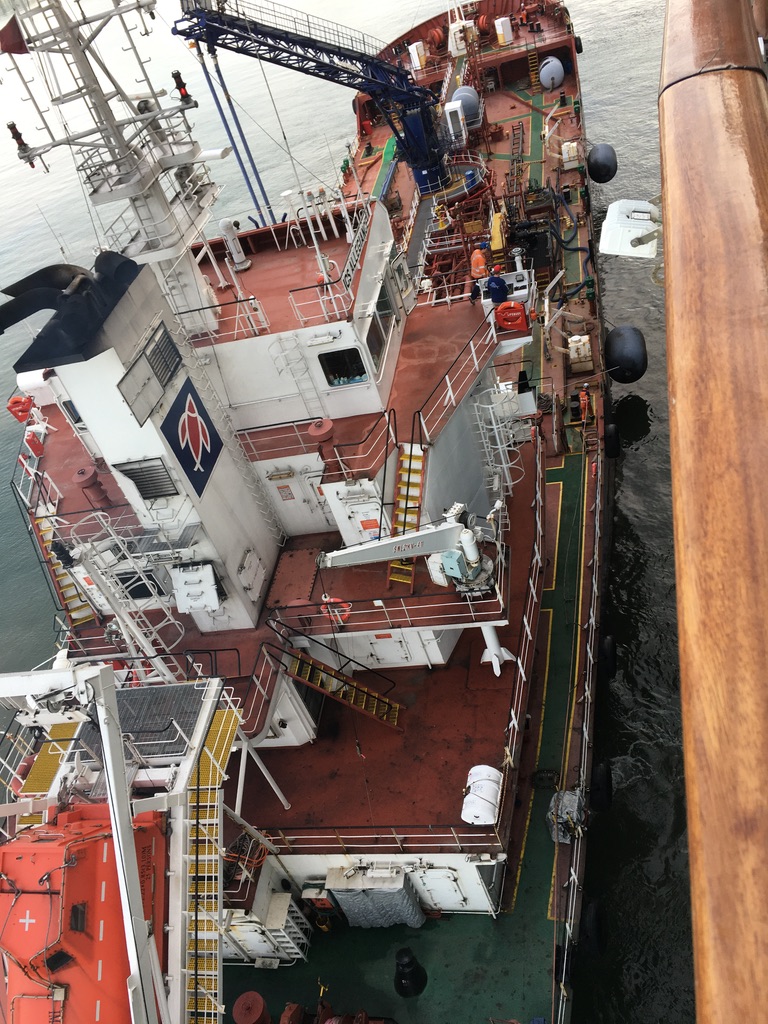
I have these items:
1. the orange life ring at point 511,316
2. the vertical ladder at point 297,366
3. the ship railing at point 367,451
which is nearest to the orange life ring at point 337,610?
the ship railing at point 367,451

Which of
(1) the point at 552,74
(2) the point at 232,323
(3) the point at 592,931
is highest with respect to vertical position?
(2) the point at 232,323

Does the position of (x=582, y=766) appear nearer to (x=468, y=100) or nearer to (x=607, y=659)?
(x=607, y=659)

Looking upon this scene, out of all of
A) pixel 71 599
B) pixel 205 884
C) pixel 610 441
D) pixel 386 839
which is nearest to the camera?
pixel 205 884

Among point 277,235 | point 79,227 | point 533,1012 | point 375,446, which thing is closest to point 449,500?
point 375,446

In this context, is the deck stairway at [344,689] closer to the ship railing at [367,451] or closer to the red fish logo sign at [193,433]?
the ship railing at [367,451]

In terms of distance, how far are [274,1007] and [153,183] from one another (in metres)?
16.0

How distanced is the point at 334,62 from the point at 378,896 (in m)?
31.9

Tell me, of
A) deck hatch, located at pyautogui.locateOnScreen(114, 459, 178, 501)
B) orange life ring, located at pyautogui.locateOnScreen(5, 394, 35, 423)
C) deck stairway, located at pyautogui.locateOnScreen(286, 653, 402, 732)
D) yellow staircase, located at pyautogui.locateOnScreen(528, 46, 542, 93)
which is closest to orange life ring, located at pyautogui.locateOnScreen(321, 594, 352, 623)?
deck stairway, located at pyautogui.locateOnScreen(286, 653, 402, 732)

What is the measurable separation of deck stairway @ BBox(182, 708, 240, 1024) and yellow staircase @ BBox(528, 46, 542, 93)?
133 feet

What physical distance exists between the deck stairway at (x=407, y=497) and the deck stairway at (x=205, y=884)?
473 centimetres

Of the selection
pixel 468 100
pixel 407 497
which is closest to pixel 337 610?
pixel 407 497

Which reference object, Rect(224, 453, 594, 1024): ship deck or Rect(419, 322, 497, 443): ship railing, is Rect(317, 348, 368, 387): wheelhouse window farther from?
Rect(224, 453, 594, 1024): ship deck

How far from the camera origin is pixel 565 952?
13.4 meters

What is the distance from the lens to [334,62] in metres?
32.3
